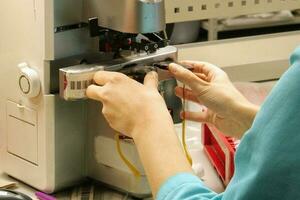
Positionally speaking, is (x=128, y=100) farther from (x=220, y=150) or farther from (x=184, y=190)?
(x=220, y=150)

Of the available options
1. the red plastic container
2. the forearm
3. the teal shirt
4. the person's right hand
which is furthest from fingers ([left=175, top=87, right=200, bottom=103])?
the teal shirt

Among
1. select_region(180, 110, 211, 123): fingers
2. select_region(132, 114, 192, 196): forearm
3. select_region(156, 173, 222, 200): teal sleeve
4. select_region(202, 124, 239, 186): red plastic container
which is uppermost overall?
select_region(132, 114, 192, 196): forearm

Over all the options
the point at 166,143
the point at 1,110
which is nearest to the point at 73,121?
the point at 1,110

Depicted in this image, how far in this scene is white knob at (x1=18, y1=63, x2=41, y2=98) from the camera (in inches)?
42.8

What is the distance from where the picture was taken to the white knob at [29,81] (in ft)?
3.57

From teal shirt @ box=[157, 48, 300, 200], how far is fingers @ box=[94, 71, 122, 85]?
13.5 inches

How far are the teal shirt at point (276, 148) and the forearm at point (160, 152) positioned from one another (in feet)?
0.52

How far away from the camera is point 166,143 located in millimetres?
878

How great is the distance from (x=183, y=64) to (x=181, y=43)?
0.73 metres

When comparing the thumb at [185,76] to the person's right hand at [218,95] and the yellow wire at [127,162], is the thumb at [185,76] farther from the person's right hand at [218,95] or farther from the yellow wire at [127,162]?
the yellow wire at [127,162]

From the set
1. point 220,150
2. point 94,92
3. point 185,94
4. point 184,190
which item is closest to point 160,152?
point 184,190

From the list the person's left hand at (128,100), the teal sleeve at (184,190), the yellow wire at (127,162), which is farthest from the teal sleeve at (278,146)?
the yellow wire at (127,162)

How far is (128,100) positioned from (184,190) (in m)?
0.22

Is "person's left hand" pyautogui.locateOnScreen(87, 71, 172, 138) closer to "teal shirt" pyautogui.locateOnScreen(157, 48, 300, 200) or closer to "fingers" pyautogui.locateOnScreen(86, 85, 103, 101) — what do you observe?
"fingers" pyautogui.locateOnScreen(86, 85, 103, 101)
